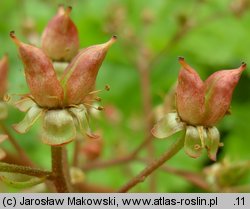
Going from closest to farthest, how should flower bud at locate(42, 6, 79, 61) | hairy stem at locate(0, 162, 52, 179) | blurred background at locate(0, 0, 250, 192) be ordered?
hairy stem at locate(0, 162, 52, 179) → flower bud at locate(42, 6, 79, 61) → blurred background at locate(0, 0, 250, 192)

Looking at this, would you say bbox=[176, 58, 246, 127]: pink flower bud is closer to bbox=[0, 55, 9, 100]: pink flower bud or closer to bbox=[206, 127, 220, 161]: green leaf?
bbox=[206, 127, 220, 161]: green leaf

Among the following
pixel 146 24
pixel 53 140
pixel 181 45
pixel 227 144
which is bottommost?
pixel 227 144

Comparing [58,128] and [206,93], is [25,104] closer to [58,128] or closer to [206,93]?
[58,128]

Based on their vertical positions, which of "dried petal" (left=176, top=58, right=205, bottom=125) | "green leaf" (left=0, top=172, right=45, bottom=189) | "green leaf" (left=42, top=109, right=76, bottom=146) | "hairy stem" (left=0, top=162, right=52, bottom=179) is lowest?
"green leaf" (left=0, top=172, right=45, bottom=189)

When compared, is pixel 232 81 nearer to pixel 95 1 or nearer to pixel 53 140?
pixel 53 140

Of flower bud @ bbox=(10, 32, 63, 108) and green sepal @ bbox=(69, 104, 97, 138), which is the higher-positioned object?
flower bud @ bbox=(10, 32, 63, 108)

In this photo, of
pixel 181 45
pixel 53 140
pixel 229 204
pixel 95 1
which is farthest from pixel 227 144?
pixel 53 140

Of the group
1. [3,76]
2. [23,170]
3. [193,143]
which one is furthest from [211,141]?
[3,76]

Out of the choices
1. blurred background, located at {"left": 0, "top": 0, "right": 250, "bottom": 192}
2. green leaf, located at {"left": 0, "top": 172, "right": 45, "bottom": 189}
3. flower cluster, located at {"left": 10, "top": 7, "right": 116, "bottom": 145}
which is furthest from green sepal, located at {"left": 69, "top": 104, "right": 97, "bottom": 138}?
blurred background, located at {"left": 0, "top": 0, "right": 250, "bottom": 192}
